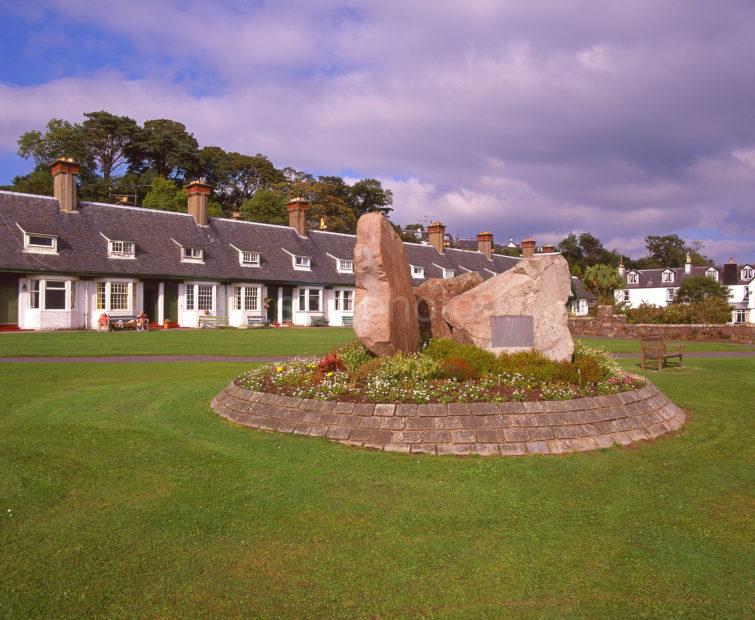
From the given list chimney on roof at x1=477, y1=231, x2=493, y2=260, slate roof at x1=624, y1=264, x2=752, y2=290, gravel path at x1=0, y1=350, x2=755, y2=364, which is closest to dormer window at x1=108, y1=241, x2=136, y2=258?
gravel path at x1=0, y1=350, x2=755, y2=364

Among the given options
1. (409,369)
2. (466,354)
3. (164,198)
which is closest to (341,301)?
(164,198)

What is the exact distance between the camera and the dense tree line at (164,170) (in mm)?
58656

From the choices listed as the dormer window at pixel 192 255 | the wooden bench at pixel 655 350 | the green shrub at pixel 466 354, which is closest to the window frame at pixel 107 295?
the dormer window at pixel 192 255

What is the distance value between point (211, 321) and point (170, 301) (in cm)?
275

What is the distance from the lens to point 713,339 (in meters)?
32.8

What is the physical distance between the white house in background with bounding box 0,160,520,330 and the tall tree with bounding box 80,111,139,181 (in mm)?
25785

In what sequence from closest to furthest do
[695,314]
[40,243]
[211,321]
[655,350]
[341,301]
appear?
1. [655,350]
2. [40,243]
3. [695,314]
4. [211,321]
5. [341,301]

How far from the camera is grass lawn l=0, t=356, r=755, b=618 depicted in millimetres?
4281

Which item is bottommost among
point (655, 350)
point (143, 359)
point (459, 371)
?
point (143, 359)

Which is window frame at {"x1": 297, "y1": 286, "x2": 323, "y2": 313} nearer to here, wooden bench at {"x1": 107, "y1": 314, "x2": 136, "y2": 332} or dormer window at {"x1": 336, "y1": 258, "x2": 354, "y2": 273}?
dormer window at {"x1": 336, "y1": 258, "x2": 354, "y2": 273}

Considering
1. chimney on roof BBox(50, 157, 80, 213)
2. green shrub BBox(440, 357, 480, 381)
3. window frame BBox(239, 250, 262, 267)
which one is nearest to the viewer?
green shrub BBox(440, 357, 480, 381)

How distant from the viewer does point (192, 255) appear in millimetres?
39062

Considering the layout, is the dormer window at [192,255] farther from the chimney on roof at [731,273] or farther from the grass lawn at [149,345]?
the chimney on roof at [731,273]

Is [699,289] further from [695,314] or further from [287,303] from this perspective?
[287,303]
